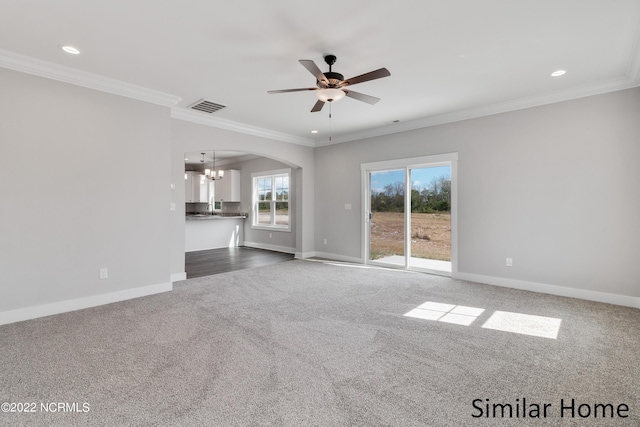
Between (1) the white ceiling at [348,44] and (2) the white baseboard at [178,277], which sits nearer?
(1) the white ceiling at [348,44]

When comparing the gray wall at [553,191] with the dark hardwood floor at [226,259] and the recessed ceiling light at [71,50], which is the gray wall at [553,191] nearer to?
the dark hardwood floor at [226,259]

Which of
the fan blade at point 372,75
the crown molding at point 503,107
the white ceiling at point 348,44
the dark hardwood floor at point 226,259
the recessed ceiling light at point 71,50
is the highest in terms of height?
the recessed ceiling light at point 71,50

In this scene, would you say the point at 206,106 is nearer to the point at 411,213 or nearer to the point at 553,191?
the point at 411,213

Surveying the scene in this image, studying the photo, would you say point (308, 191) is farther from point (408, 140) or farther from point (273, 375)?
point (273, 375)

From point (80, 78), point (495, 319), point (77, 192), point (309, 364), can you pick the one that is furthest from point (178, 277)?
point (495, 319)

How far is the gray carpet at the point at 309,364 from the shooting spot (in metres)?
1.79

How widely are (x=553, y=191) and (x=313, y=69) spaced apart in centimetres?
379

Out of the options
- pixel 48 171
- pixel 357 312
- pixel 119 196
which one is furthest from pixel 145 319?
pixel 357 312

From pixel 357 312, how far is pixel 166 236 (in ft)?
9.75

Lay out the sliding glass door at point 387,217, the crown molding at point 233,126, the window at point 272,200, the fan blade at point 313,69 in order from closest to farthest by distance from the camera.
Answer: the fan blade at point 313,69 → the crown molding at point 233,126 → the sliding glass door at point 387,217 → the window at point 272,200

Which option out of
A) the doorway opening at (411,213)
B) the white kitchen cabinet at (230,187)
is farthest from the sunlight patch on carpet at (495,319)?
the white kitchen cabinet at (230,187)

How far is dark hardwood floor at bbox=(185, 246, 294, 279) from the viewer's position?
5.84m

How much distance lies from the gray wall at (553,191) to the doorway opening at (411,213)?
23 cm

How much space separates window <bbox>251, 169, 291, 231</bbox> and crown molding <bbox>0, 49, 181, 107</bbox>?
423 centimetres
